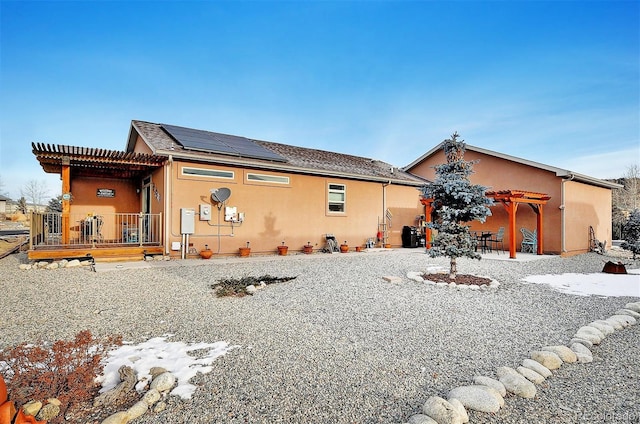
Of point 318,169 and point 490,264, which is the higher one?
point 318,169

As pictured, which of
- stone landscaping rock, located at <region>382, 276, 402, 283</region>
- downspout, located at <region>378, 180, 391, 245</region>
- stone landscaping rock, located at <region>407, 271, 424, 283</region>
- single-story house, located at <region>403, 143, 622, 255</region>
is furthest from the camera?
A: downspout, located at <region>378, 180, 391, 245</region>

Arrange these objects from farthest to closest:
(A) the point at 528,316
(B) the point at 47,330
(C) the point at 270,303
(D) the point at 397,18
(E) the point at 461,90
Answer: (E) the point at 461,90, (D) the point at 397,18, (C) the point at 270,303, (A) the point at 528,316, (B) the point at 47,330

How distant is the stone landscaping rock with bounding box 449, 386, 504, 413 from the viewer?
2.19m

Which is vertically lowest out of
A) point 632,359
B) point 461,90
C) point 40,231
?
point 632,359

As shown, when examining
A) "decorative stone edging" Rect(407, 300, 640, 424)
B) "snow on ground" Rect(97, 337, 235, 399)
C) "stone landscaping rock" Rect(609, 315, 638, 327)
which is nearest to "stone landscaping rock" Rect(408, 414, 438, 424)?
"decorative stone edging" Rect(407, 300, 640, 424)

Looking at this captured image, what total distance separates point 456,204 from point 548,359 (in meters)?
4.30

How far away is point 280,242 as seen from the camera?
11.0 m

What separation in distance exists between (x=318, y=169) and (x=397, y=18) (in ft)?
19.9

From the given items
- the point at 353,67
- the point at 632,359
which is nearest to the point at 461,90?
the point at 353,67

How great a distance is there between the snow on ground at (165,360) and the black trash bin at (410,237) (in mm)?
11578

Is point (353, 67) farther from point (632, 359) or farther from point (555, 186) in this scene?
point (632, 359)

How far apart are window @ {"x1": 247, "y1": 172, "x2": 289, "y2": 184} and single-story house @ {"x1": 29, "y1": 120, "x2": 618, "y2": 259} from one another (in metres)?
0.03

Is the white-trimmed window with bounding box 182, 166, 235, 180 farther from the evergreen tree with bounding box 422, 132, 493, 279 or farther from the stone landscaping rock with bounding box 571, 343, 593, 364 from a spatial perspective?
the stone landscaping rock with bounding box 571, 343, 593, 364

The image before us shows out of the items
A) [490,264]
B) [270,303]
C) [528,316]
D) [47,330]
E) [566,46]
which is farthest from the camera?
[566,46]
